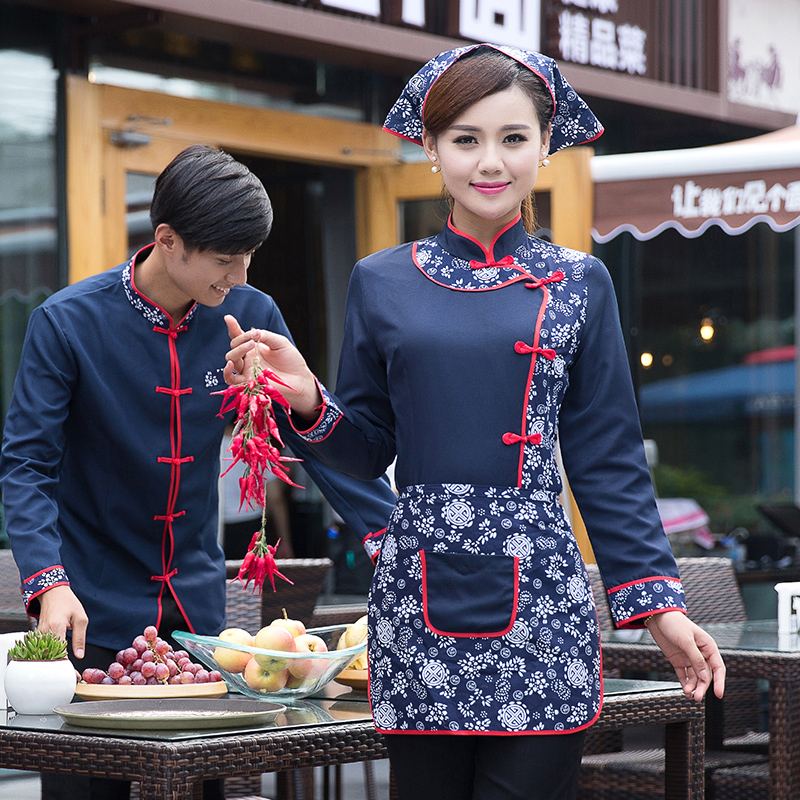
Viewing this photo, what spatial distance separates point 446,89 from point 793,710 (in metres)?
1.89

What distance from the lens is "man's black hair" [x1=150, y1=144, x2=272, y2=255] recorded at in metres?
2.40

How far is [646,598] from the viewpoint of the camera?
1.77 metres

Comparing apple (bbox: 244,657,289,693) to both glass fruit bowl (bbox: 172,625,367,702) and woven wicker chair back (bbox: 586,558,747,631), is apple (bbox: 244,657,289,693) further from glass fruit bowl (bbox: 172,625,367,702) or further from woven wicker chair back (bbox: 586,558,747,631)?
woven wicker chair back (bbox: 586,558,747,631)

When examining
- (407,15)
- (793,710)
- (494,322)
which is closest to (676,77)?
(407,15)

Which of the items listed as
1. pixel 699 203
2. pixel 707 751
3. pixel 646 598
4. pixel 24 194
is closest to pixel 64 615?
pixel 646 598

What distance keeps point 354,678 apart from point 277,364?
0.84 metres

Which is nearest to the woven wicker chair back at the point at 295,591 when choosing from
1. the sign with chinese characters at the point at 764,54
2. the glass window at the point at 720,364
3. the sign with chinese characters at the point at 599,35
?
the sign with chinese characters at the point at 599,35

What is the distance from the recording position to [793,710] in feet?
10.3

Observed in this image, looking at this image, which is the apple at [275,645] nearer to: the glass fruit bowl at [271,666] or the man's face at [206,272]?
the glass fruit bowl at [271,666]

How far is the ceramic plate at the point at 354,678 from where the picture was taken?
7.88ft

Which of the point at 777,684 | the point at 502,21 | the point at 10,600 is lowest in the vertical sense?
the point at 777,684

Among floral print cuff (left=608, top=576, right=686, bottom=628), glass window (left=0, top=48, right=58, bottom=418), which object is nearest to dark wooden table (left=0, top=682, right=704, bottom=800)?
floral print cuff (left=608, top=576, right=686, bottom=628)

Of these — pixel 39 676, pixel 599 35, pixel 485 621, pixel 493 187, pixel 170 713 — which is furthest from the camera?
pixel 599 35

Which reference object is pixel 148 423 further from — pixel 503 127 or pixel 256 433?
pixel 503 127
